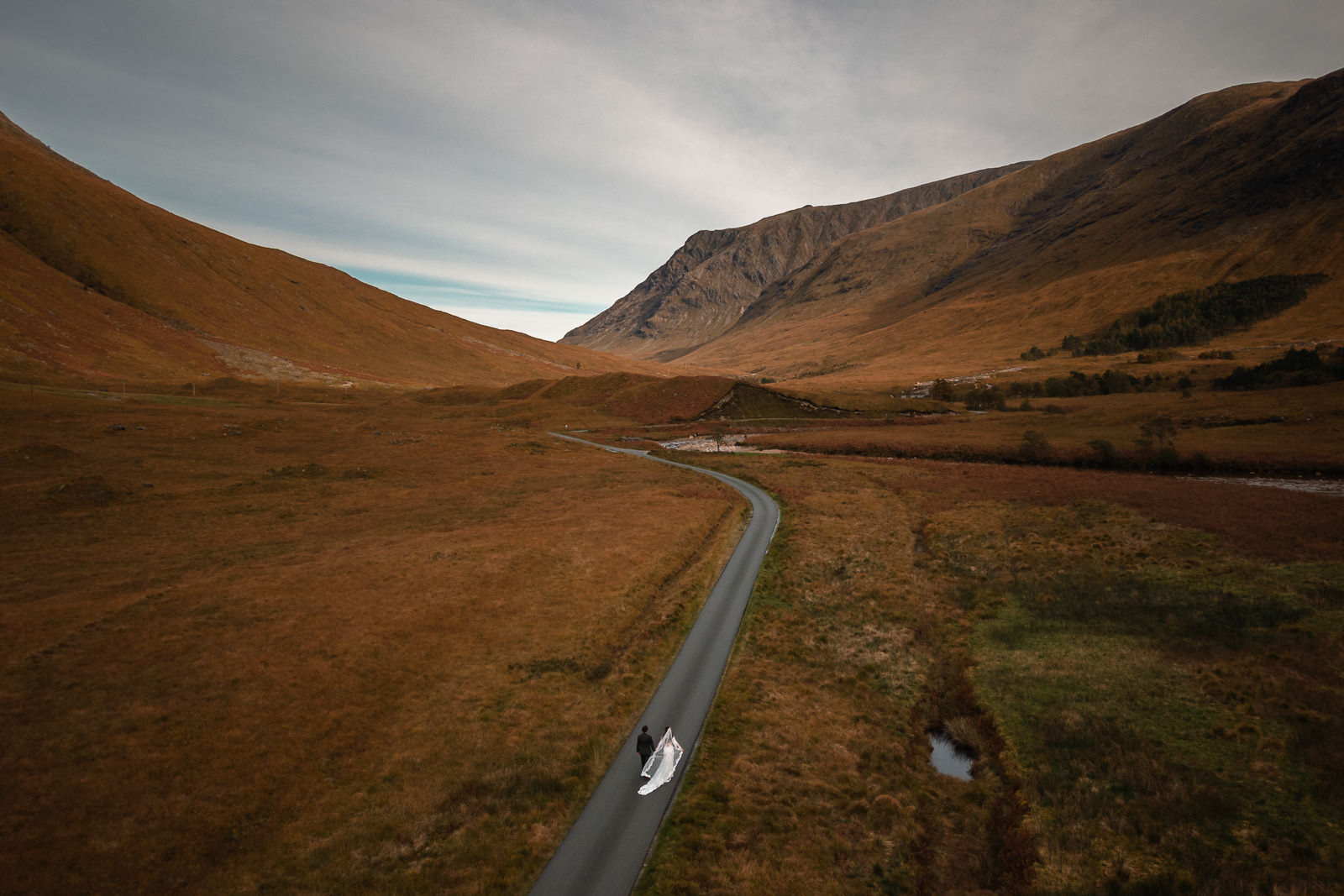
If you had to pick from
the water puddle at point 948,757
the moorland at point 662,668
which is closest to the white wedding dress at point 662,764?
the moorland at point 662,668

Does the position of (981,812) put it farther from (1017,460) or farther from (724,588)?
(1017,460)

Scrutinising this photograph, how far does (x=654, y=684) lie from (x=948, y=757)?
43.5 feet

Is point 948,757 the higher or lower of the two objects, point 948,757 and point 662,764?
the lower

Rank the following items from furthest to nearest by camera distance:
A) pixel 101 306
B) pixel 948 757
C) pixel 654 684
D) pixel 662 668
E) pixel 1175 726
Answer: pixel 101 306
pixel 662 668
pixel 654 684
pixel 948 757
pixel 1175 726

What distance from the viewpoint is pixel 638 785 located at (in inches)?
781

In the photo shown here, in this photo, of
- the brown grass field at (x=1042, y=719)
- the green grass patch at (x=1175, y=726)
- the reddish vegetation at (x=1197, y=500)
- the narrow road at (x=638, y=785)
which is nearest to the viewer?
the green grass patch at (x=1175, y=726)

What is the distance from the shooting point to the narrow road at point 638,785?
1611 cm

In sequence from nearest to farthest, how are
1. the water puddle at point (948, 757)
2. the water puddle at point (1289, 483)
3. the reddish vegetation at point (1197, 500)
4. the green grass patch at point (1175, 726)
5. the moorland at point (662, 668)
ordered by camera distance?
1. the green grass patch at point (1175, 726)
2. the moorland at point (662, 668)
3. the water puddle at point (948, 757)
4. the reddish vegetation at point (1197, 500)
5. the water puddle at point (1289, 483)

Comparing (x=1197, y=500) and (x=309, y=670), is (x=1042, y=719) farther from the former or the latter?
(x=1197, y=500)

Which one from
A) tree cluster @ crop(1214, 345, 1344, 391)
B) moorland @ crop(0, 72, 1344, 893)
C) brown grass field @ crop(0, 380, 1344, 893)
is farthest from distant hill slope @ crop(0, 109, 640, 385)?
tree cluster @ crop(1214, 345, 1344, 391)

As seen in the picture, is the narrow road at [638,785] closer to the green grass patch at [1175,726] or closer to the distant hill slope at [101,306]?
the green grass patch at [1175,726]

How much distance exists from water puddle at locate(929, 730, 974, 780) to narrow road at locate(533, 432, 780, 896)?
9741 mm

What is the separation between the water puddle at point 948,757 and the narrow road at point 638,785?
9.74 m

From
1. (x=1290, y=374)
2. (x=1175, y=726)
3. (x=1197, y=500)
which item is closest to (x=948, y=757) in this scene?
(x=1175, y=726)
